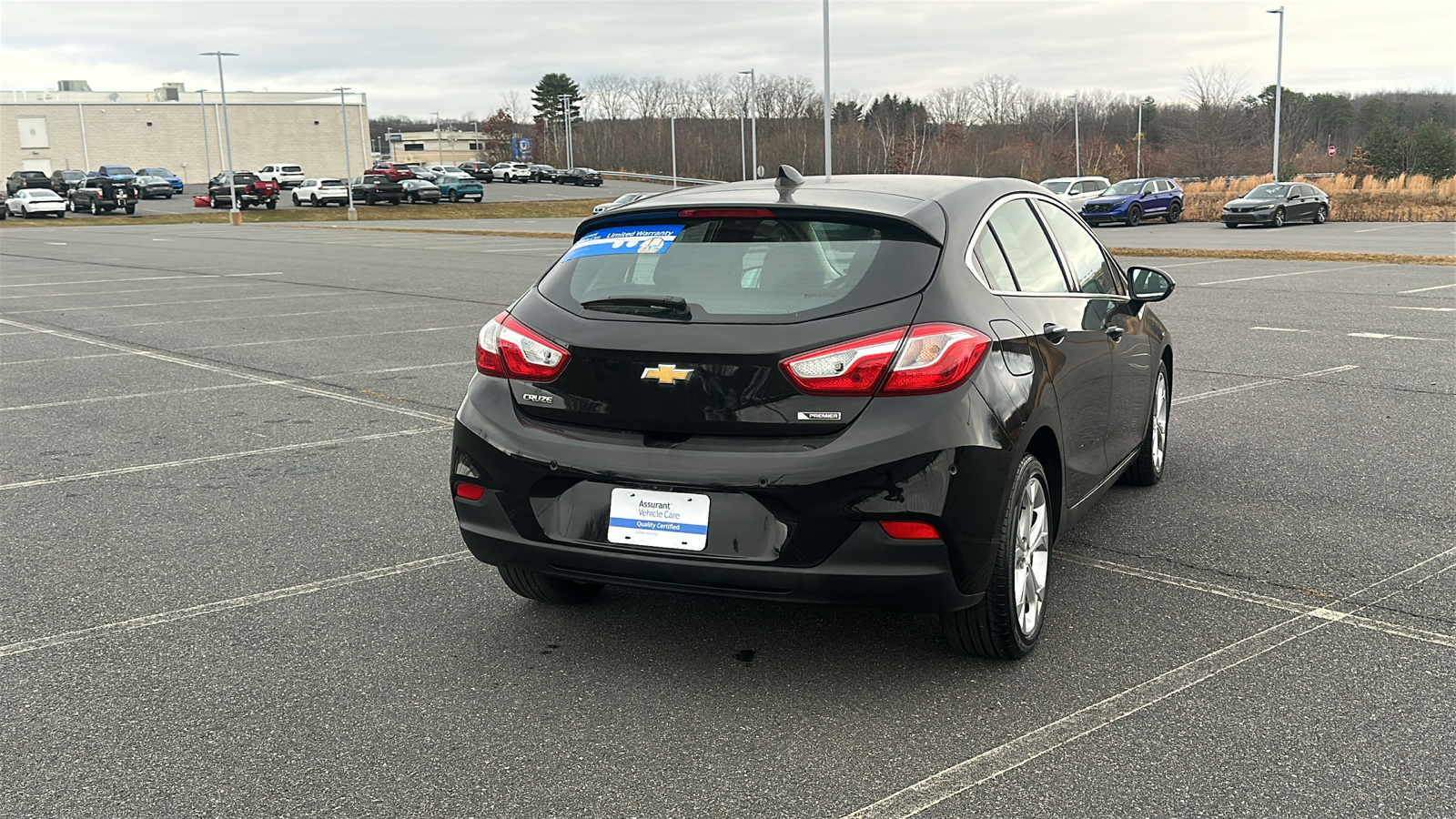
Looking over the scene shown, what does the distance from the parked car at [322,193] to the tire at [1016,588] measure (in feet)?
200

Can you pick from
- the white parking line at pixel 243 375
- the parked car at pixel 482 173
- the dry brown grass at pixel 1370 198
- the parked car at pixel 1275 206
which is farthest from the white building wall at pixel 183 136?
the white parking line at pixel 243 375

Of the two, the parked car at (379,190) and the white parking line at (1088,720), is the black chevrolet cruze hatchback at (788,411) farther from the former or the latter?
the parked car at (379,190)

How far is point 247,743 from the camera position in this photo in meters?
3.52

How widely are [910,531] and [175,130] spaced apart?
122m

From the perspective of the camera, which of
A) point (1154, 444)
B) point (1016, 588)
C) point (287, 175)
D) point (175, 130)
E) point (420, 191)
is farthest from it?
point (175, 130)

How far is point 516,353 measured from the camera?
13.5ft

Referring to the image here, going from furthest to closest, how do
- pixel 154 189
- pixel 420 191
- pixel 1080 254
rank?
1. pixel 154 189
2. pixel 420 191
3. pixel 1080 254

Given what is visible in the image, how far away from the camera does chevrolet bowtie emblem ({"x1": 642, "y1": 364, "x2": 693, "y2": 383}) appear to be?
3750 mm

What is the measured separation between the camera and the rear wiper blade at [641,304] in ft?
12.8

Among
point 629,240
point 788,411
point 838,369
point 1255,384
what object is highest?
point 629,240

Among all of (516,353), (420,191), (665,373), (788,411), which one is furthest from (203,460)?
(420,191)

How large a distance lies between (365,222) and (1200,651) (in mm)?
48737

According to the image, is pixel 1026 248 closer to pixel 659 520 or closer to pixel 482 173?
pixel 659 520

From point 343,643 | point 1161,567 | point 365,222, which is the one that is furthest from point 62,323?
point 365,222
